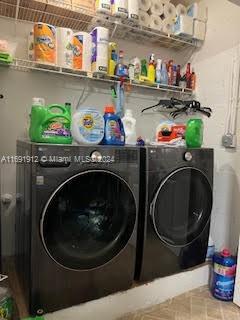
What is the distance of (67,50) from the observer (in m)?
1.80

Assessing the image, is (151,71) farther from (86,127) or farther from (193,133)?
(86,127)

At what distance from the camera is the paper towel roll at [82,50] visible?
1.83 meters

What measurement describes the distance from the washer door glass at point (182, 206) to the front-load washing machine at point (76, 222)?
7.6 inches

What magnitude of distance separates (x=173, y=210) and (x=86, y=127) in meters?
0.78

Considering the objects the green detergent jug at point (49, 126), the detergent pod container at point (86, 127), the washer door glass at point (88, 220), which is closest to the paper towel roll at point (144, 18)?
the detergent pod container at point (86, 127)

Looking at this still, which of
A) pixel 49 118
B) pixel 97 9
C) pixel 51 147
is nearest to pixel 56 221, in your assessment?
pixel 51 147

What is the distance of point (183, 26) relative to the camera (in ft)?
6.95

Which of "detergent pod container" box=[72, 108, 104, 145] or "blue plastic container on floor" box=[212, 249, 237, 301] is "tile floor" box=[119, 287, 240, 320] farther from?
"detergent pod container" box=[72, 108, 104, 145]

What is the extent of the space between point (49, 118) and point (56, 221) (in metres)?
0.53

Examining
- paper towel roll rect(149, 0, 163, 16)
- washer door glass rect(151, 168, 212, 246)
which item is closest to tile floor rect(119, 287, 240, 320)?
washer door glass rect(151, 168, 212, 246)

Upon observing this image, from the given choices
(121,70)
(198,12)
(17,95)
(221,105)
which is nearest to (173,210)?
(221,105)

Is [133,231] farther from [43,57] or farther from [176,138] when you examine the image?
[43,57]

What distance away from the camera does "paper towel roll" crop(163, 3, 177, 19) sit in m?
2.12

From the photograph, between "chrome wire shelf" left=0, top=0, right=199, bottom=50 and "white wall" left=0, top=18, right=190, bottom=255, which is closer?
"chrome wire shelf" left=0, top=0, right=199, bottom=50
